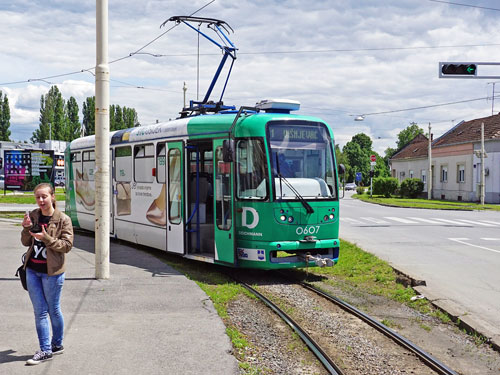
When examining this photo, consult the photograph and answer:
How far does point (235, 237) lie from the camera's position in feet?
34.1

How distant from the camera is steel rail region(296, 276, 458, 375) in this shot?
590 cm

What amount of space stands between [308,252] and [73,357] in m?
5.64

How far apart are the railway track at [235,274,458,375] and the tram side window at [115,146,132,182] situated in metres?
5.58

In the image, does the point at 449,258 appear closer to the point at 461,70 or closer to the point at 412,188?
the point at 461,70

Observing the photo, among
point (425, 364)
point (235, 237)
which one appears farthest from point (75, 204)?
point (425, 364)

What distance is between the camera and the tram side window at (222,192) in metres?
10.5

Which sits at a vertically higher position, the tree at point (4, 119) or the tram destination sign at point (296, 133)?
the tree at point (4, 119)

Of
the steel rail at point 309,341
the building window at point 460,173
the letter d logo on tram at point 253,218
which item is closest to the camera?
the steel rail at point 309,341

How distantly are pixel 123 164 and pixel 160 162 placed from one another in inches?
87.7

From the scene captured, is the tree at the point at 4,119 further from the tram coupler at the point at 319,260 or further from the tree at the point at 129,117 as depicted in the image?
the tram coupler at the point at 319,260

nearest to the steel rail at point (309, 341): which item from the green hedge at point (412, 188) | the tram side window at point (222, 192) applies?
the tram side window at point (222, 192)

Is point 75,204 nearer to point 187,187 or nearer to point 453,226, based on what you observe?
point 187,187

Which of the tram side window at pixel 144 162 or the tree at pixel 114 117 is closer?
the tram side window at pixel 144 162

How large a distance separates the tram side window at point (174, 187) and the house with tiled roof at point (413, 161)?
51.8 metres
